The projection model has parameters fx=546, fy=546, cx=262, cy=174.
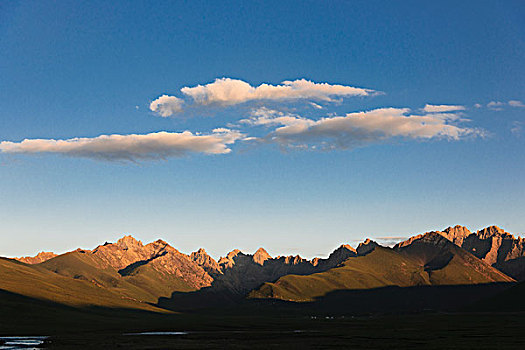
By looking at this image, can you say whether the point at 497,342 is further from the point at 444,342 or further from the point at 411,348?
the point at 411,348

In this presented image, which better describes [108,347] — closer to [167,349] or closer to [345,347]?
[167,349]

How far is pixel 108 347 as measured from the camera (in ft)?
490

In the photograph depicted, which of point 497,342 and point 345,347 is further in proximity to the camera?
point 497,342

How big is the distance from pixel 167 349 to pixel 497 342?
95.3 m

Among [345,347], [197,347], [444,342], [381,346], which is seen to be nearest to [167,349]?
[197,347]

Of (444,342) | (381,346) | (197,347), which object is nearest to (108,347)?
(197,347)

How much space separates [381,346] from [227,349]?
42.7 m

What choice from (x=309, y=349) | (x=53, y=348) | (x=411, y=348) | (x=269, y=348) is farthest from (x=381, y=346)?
(x=53, y=348)

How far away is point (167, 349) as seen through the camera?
14738 centimetres

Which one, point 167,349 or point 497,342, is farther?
point 497,342

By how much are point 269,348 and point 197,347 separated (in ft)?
69.0

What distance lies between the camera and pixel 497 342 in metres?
160

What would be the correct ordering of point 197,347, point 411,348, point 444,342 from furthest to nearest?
point 444,342 → point 197,347 → point 411,348

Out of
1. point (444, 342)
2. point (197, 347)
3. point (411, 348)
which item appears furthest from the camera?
point (444, 342)
